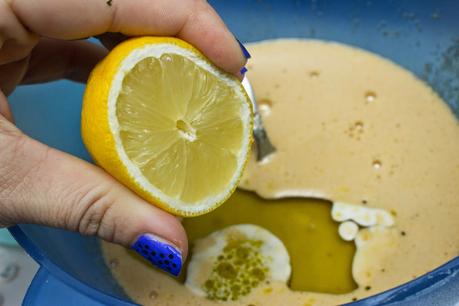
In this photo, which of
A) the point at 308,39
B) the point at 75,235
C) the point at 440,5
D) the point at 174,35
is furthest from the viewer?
the point at 308,39

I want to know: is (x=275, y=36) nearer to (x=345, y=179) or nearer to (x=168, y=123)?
(x=345, y=179)

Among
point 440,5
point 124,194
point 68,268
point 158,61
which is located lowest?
point 68,268

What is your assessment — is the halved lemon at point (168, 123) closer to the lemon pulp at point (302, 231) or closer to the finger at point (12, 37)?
the finger at point (12, 37)

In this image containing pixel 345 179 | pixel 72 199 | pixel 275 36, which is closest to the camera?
pixel 72 199

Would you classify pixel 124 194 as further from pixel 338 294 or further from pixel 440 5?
pixel 440 5

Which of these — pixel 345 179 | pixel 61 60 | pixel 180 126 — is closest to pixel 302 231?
pixel 345 179

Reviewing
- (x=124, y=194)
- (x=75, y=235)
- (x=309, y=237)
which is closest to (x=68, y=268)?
(x=75, y=235)
